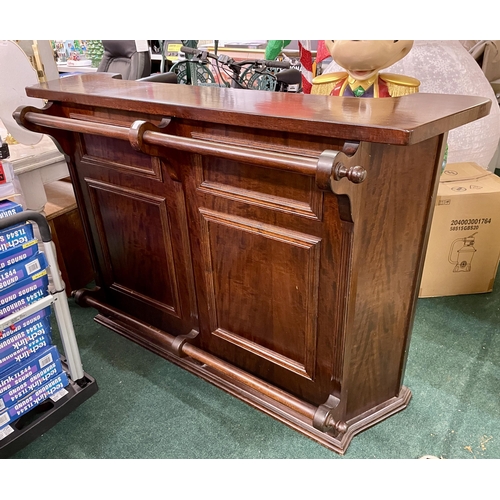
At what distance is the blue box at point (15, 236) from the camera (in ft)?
3.90

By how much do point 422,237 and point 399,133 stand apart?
472 mm

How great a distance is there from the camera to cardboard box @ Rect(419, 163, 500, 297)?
75.0 inches

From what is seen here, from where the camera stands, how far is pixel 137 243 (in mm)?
1634

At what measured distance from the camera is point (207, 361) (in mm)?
1511

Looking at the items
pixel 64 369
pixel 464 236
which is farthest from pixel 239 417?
pixel 464 236

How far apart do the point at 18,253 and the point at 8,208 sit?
13 centimetres

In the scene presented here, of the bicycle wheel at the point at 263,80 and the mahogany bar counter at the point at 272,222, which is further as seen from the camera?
the bicycle wheel at the point at 263,80

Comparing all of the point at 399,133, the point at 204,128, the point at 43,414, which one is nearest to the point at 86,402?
the point at 43,414

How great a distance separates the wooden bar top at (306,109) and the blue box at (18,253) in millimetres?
468

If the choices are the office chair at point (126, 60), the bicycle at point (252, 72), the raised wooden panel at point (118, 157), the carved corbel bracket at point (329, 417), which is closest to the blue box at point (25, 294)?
the raised wooden panel at point (118, 157)

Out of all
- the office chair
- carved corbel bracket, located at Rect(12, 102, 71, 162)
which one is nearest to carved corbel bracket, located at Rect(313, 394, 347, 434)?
carved corbel bracket, located at Rect(12, 102, 71, 162)

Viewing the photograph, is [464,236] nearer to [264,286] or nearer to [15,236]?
[264,286]

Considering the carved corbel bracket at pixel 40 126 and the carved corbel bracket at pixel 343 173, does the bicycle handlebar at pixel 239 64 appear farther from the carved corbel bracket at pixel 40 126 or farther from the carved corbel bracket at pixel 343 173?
the carved corbel bracket at pixel 343 173
